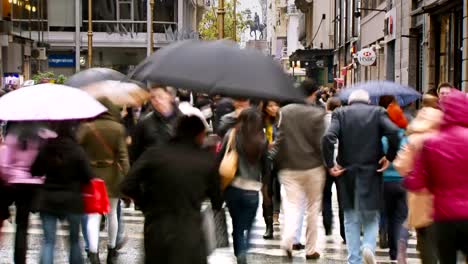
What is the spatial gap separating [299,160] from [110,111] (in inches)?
84.2

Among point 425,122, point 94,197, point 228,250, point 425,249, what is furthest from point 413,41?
point 94,197

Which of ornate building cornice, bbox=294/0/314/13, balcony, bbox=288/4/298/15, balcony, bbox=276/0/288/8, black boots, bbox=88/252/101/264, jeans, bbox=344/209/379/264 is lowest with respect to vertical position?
black boots, bbox=88/252/101/264

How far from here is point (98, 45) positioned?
6681 cm

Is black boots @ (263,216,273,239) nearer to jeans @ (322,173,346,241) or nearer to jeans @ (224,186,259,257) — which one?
jeans @ (322,173,346,241)

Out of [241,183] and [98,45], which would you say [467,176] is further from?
[98,45]

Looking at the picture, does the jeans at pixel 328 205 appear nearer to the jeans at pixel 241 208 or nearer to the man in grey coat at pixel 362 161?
the man in grey coat at pixel 362 161

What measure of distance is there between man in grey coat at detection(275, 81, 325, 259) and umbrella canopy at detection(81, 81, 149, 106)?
6.37 feet

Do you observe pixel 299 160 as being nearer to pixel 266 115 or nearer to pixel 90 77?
pixel 266 115

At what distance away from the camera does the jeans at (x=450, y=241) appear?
22.7 ft

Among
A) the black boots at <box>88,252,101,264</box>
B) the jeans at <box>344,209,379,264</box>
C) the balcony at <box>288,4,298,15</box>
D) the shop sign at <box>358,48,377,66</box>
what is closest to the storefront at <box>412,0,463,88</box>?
the shop sign at <box>358,48,377,66</box>

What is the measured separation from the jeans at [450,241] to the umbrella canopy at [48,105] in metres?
3.35

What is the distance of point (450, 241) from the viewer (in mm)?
6988

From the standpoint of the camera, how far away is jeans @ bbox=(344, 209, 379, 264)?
9.88 meters

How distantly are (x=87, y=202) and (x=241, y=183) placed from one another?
5.15 feet
